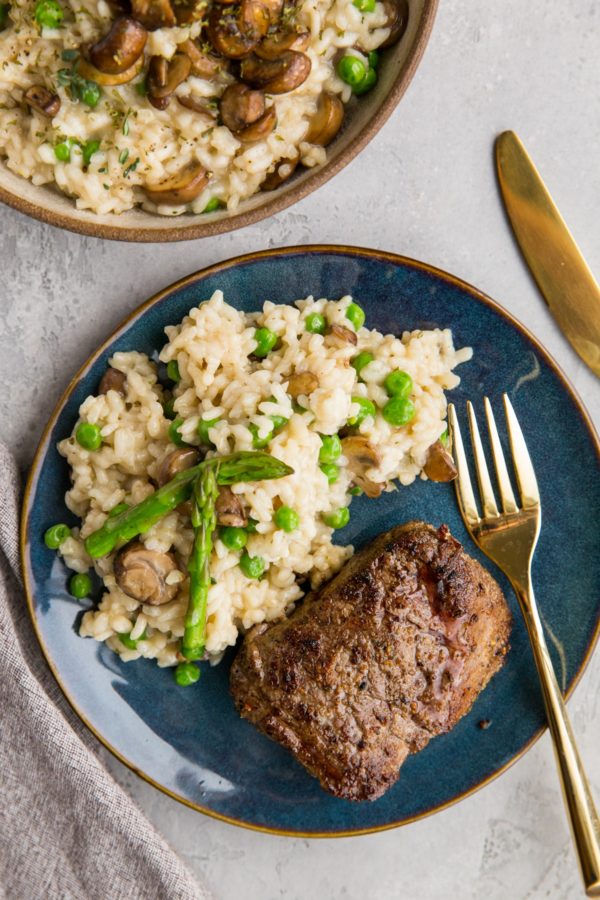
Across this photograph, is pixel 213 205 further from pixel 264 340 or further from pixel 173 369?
pixel 173 369

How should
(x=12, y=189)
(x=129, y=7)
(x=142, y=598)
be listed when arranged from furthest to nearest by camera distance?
(x=142, y=598) < (x=12, y=189) < (x=129, y=7)

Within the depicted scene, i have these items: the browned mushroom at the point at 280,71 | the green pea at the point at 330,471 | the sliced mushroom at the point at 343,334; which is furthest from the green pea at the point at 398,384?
the browned mushroom at the point at 280,71

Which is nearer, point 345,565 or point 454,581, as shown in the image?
point 454,581

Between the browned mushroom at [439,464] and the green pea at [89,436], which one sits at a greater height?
the browned mushroom at [439,464]

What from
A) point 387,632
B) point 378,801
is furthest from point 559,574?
point 378,801

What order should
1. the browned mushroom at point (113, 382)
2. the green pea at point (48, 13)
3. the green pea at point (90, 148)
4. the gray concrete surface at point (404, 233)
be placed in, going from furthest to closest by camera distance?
the gray concrete surface at point (404, 233)
the browned mushroom at point (113, 382)
the green pea at point (90, 148)
the green pea at point (48, 13)

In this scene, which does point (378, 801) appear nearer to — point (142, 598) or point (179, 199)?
point (142, 598)

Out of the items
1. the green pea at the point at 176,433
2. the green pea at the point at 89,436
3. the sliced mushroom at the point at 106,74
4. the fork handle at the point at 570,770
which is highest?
the sliced mushroom at the point at 106,74

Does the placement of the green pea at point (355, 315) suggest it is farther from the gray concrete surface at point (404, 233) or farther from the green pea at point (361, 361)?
the gray concrete surface at point (404, 233)
